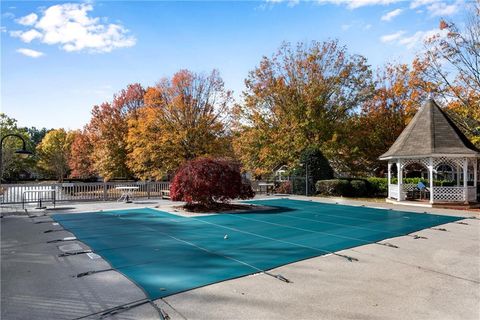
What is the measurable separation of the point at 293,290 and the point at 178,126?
1950 cm

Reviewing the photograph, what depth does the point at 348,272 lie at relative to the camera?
5.62m

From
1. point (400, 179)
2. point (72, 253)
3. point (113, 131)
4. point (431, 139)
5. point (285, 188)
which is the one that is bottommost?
point (72, 253)

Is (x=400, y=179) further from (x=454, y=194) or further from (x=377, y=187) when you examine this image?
(x=377, y=187)

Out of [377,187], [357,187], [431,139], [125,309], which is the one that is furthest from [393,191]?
[125,309]

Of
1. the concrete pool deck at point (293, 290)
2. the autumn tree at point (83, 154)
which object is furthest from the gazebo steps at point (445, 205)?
the autumn tree at point (83, 154)

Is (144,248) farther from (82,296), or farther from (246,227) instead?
(246,227)

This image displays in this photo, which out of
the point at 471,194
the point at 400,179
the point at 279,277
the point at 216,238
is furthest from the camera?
the point at 400,179

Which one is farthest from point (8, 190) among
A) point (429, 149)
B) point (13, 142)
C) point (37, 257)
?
point (13, 142)

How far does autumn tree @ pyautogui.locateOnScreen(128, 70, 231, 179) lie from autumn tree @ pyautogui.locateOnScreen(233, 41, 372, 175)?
2.08m

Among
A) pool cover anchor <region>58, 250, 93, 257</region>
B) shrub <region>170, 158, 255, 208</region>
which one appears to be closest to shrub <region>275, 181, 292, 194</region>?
shrub <region>170, 158, 255, 208</region>

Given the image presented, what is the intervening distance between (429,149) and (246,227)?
10.9 metres

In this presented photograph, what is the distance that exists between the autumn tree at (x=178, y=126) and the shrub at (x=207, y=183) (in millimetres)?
9625

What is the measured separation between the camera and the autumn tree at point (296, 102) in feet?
76.3

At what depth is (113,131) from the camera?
28.2 metres
